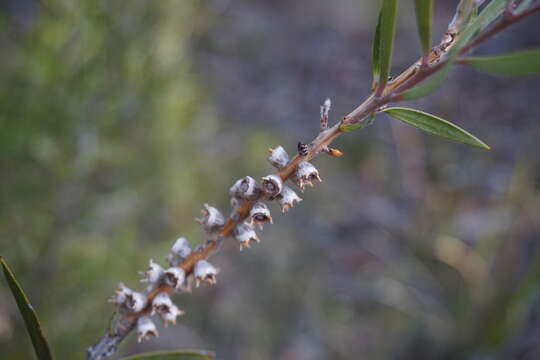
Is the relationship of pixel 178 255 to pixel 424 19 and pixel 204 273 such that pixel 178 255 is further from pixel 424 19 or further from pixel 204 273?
pixel 424 19

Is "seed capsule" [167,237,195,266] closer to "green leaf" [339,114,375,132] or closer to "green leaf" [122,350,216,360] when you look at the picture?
→ "green leaf" [122,350,216,360]

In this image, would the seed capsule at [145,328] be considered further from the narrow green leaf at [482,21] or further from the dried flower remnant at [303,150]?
the narrow green leaf at [482,21]

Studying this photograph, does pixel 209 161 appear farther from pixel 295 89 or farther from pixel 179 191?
pixel 295 89

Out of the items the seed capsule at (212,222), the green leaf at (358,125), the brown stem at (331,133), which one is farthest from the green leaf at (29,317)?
the green leaf at (358,125)

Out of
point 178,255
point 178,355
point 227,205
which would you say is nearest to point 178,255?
point 178,255

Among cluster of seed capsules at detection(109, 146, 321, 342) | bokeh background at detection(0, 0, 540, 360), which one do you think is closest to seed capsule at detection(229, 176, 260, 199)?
cluster of seed capsules at detection(109, 146, 321, 342)
